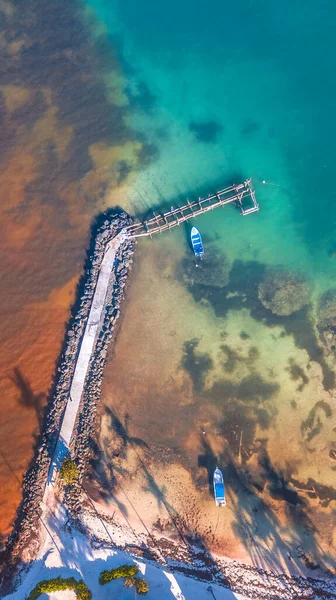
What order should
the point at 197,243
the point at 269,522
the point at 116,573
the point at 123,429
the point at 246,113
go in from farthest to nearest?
the point at 246,113
the point at 197,243
the point at 123,429
the point at 269,522
the point at 116,573

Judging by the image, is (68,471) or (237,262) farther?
(237,262)

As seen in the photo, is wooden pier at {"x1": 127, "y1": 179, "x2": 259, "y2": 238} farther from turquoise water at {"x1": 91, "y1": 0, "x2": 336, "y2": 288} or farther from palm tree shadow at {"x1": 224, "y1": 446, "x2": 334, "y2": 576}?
palm tree shadow at {"x1": 224, "y1": 446, "x2": 334, "y2": 576}

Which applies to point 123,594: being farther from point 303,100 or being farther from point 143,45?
point 143,45

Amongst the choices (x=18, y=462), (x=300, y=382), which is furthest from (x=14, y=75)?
(x=300, y=382)

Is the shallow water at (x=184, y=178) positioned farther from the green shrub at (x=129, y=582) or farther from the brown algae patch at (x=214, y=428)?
the green shrub at (x=129, y=582)

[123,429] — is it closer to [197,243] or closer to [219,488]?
[219,488]

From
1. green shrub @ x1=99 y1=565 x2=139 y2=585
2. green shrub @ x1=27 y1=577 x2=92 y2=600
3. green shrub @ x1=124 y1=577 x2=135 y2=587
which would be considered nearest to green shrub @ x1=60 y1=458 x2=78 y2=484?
green shrub @ x1=27 y1=577 x2=92 y2=600

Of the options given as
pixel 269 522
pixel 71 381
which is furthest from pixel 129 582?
pixel 71 381

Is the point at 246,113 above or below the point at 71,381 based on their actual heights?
above
